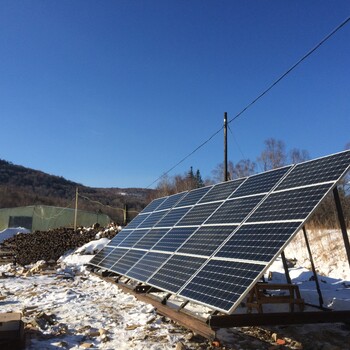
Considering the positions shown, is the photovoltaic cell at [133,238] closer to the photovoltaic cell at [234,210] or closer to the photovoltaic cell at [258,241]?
the photovoltaic cell at [234,210]

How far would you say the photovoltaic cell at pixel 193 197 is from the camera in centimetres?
1168

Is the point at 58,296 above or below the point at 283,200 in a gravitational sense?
below

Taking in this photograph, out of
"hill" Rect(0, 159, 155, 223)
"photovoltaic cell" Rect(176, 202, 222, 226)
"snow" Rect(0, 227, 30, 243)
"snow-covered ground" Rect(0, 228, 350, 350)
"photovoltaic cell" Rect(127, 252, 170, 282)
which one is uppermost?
"hill" Rect(0, 159, 155, 223)

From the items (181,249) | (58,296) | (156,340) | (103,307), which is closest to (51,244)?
(58,296)

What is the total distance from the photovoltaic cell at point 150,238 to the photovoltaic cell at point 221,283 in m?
3.84

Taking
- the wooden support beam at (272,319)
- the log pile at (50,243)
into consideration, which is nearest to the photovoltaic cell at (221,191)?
the wooden support beam at (272,319)

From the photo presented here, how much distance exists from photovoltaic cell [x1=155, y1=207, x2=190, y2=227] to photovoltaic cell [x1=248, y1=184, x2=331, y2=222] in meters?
3.87

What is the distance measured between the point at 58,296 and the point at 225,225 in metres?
5.20

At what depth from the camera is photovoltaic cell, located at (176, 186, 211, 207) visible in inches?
460

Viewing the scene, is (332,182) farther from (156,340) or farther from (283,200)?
(156,340)

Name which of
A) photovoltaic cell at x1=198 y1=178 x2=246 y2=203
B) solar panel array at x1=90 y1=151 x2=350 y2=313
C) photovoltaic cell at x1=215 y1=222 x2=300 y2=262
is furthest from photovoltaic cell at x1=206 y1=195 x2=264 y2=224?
photovoltaic cell at x1=198 y1=178 x2=246 y2=203

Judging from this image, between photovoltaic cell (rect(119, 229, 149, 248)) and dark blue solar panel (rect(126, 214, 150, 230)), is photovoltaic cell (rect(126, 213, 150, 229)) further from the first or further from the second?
photovoltaic cell (rect(119, 229, 149, 248))

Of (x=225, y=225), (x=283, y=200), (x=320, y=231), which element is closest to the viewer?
(x=283, y=200)

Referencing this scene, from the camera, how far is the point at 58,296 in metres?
10.4
